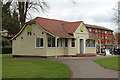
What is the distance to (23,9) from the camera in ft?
124

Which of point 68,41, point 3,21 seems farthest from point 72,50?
point 3,21

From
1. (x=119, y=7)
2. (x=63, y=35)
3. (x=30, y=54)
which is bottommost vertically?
(x=30, y=54)

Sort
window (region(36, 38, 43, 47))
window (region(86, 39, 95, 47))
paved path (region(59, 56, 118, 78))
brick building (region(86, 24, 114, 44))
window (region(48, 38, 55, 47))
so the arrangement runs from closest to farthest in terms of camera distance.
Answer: paved path (region(59, 56, 118, 78)), window (region(48, 38, 55, 47)), window (region(36, 38, 43, 47)), window (region(86, 39, 95, 47)), brick building (region(86, 24, 114, 44))

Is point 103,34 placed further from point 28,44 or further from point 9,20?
point 9,20

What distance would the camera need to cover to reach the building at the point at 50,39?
91.7 feet

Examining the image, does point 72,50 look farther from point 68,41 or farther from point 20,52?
point 20,52

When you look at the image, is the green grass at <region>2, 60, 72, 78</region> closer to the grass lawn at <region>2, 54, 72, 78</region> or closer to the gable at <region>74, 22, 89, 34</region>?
the grass lawn at <region>2, 54, 72, 78</region>

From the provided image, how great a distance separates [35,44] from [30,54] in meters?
1.65

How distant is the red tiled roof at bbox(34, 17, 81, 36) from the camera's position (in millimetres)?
28828

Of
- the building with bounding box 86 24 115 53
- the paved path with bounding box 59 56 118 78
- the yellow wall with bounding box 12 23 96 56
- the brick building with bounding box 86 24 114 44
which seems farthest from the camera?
the building with bounding box 86 24 115 53

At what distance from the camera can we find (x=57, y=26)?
31578 millimetres

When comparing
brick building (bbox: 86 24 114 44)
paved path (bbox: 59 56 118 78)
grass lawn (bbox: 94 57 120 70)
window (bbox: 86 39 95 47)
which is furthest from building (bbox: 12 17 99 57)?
brick building (bbox: 86 24 114 44)

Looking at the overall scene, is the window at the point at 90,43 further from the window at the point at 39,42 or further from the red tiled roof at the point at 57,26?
the window at the point at 39,42

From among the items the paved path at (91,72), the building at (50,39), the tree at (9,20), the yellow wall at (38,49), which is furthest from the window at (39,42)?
the paved path at (91,72)
